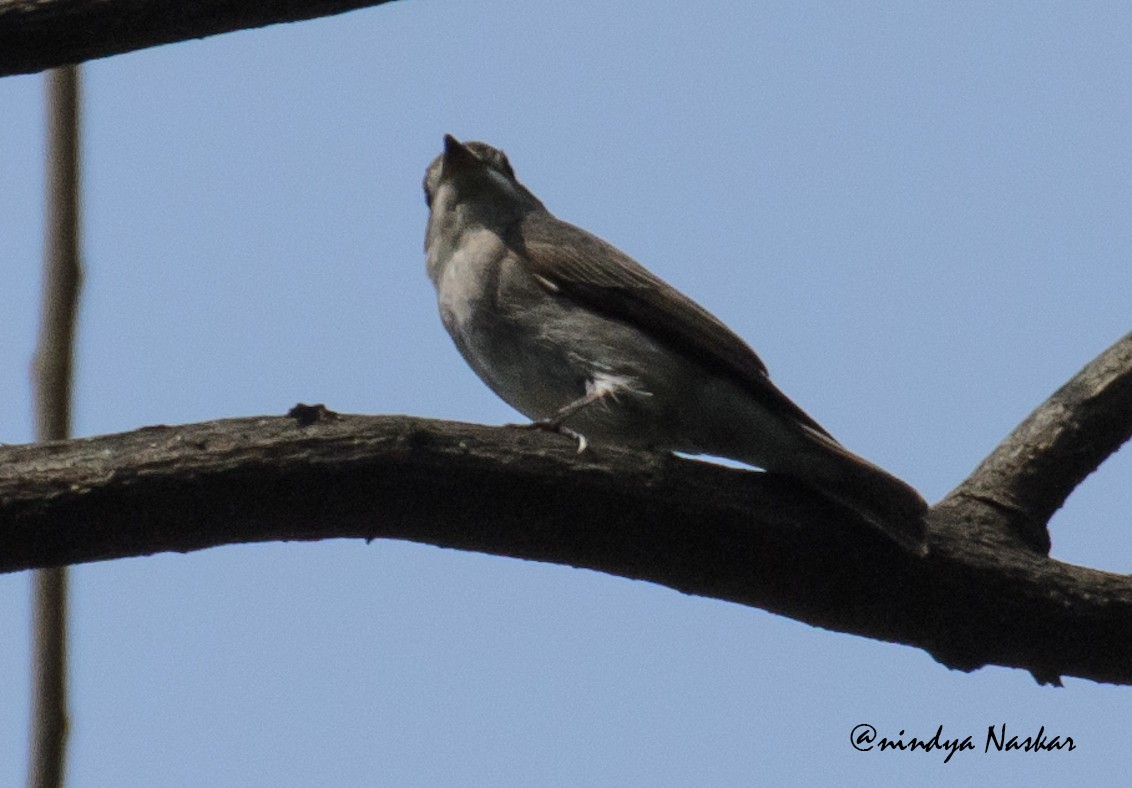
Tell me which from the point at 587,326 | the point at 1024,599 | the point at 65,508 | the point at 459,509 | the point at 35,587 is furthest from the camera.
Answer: the point at 587,326

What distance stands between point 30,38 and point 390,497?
1.47m

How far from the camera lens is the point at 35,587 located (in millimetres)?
3102

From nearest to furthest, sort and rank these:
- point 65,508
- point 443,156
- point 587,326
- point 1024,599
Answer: point 65,508
point 1024,599
point 587,326
point 443,156

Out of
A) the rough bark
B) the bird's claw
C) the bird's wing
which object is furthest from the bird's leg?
the rough bark

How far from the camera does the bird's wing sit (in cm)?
481

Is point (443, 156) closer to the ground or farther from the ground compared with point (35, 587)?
farther from the ground

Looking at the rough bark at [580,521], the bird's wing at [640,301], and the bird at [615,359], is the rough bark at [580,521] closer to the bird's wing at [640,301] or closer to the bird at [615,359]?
the bird at [615,359]

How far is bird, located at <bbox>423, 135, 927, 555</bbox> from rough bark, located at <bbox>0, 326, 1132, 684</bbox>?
0.35m

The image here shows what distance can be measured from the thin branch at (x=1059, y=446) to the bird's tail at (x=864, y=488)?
0.38 metres

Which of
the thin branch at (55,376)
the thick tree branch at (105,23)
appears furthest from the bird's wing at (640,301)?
the thin branch at (55,376)

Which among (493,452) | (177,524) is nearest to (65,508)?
(177,524)

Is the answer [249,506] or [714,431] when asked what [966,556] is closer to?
[714,431]

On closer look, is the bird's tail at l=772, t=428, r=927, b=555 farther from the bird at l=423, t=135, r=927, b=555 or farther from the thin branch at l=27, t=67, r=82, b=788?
the thin branch at l=27, t=67, r=82, b=788

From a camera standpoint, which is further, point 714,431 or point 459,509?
point 714,431
